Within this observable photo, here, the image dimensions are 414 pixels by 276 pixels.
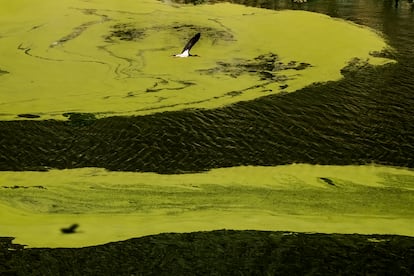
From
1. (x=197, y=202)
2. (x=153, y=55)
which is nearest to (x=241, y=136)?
(x=197, y=202)

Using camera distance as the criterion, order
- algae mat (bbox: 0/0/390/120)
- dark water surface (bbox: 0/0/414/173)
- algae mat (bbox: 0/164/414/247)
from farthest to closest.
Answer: algae mat (bbox: 0/0/390/120)
dark water surface (bbox: 0/0/414/173)
algae mat (bbox: 0/164/414/247)

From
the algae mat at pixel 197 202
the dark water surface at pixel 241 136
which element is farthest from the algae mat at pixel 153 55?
the algae mat at pixel 197 202

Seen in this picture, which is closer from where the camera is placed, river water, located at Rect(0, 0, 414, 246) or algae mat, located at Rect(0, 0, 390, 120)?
river water, located at Rect(0, 0, 414, 246)

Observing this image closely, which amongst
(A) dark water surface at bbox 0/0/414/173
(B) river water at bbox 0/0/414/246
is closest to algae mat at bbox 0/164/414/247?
(B) river water at bbox 0/0/414/246

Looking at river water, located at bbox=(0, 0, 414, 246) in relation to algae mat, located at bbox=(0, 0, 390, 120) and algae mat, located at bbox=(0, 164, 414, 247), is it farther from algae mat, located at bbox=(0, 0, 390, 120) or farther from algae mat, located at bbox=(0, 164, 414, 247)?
algae mat, located at bbox=(0, 0, 390, 120)

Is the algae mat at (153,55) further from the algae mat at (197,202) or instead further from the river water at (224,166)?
the algae mat at (197,202)

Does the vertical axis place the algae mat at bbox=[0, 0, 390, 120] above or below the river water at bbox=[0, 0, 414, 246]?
above

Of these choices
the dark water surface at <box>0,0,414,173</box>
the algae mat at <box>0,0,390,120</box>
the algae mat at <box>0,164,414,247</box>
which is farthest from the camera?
the algae mat at <box>0,0,390,120</box>

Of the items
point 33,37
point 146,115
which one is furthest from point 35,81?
point 33,37
